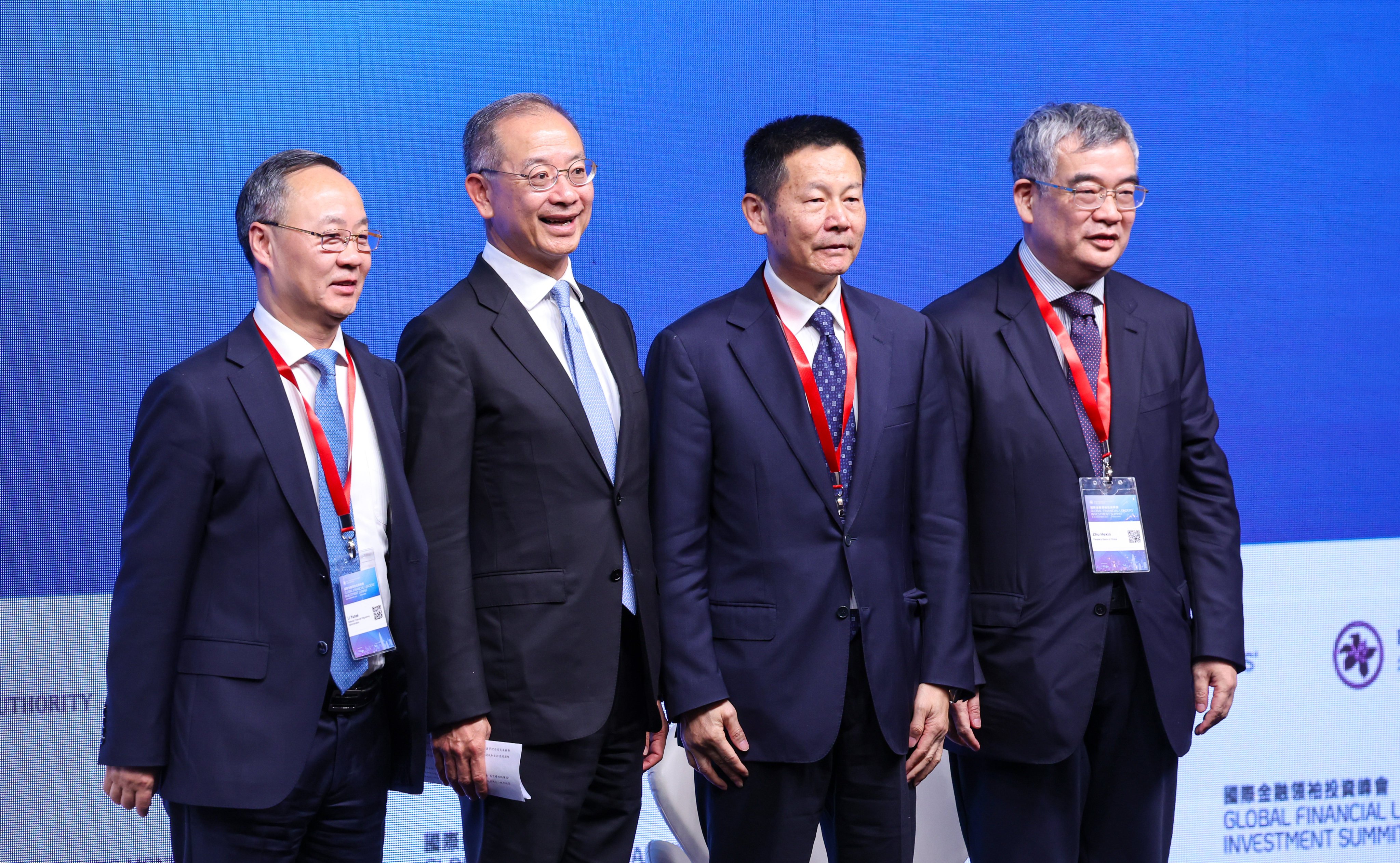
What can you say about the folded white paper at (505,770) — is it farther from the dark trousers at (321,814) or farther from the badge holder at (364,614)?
the badge holder at (364,614)

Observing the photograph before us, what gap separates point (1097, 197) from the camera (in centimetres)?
230

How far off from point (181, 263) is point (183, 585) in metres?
1.58

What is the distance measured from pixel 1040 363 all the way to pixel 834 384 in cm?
44

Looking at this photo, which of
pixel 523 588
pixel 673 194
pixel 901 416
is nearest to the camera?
pixel 523 588

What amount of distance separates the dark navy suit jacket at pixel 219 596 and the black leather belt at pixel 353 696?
4cm

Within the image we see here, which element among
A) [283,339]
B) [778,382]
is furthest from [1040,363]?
[283,339]

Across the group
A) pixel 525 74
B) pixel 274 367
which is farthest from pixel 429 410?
pixel 525 74

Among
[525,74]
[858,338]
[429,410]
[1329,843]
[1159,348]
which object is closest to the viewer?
[429,410]

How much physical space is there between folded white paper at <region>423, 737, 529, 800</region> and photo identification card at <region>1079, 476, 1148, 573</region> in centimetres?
107

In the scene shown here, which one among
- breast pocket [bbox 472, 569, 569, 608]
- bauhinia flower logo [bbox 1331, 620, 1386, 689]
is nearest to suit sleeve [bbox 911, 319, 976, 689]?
breast pocket [bbox 472, 569, 569, 608]

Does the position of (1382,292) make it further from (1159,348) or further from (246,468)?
(246,468)

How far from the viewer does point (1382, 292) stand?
388cm

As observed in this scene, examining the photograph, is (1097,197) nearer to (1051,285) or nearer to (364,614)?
(1051,285)

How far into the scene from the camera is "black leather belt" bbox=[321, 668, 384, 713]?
1856 millimetres
